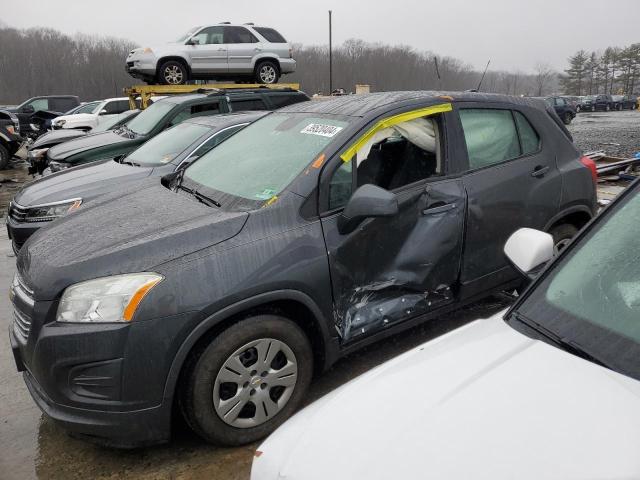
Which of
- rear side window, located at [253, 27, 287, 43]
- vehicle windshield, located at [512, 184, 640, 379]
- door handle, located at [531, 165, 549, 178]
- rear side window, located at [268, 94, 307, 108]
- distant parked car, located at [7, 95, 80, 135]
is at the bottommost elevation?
vehicle windshield, located at [512, 184, 640, 379]

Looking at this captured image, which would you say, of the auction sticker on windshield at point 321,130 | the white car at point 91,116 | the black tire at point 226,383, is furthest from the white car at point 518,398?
the white car at point 91,116

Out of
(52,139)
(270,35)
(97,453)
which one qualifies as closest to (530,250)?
(97,453)

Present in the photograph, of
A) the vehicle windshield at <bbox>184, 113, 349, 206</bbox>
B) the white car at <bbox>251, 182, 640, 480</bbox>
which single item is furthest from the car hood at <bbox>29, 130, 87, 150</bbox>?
the white car at <bbox>251, 182, 640, 480</bbox>

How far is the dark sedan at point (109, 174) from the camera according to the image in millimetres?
4637

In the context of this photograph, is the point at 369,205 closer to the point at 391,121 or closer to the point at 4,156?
the point at 391,121

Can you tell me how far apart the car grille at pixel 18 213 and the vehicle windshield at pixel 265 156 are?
2.16 meters

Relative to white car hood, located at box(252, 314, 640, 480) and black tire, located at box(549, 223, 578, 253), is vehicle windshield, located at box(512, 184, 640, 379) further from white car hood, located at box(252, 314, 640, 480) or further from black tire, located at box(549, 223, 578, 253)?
black tire, located at box(549, 223, 578, 253)

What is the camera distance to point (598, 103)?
A: 4819 centimetres

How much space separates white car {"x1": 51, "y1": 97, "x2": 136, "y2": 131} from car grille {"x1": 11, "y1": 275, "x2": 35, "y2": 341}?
14291mm

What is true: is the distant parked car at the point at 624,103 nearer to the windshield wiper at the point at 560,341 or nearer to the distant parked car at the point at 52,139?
the distant parked car at the point at 52,139

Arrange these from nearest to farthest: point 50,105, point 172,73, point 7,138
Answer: point 172,73
point 7,138
point 50,105

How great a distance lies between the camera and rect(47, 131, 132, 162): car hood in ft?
22.5

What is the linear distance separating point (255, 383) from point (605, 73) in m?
102

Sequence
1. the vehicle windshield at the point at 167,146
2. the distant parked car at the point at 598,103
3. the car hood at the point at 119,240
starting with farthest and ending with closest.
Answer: the distant parked car at the point at 598,103
the vehicle windshield at the point at 167,146
the car hood at the point at 119,240
